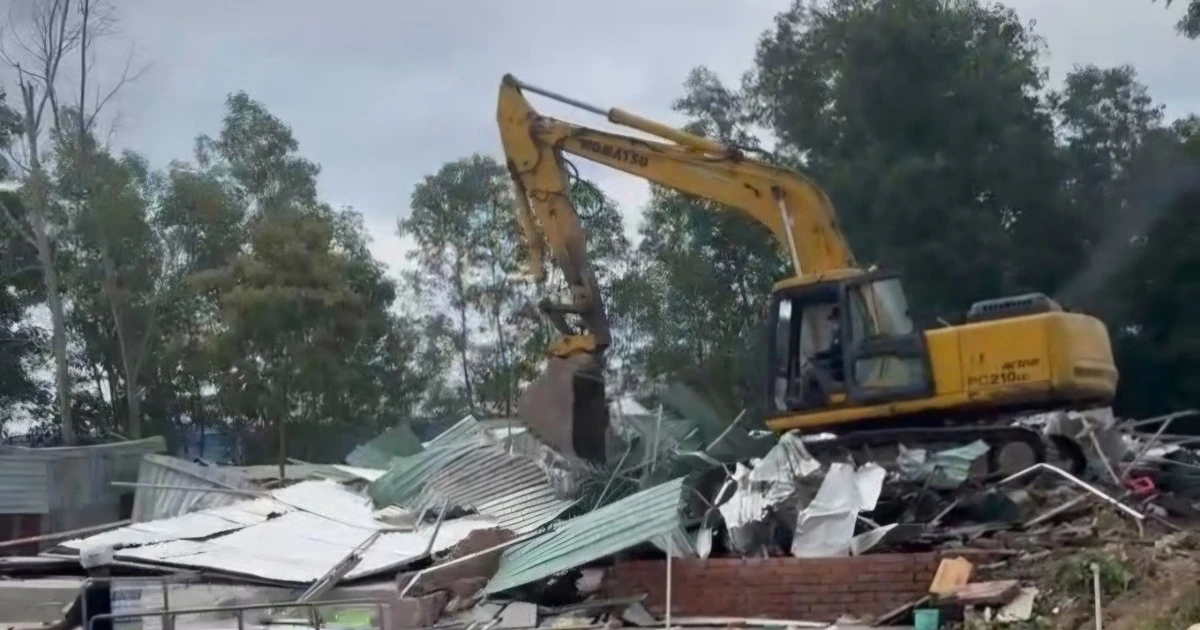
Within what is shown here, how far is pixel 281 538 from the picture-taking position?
15.5 metres

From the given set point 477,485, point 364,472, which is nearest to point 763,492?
point 477,485

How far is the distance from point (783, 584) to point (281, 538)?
5701 mm

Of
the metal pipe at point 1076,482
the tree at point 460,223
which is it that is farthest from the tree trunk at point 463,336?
the metal pipe at point 1076,482

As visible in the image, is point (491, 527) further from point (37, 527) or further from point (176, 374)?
point (176, 374)

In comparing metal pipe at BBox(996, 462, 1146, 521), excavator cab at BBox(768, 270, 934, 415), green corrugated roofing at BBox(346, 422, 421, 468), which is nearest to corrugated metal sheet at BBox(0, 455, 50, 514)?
green corrugated roofing at BBox(346, 422, 421, 468)

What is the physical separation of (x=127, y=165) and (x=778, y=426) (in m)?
25.7

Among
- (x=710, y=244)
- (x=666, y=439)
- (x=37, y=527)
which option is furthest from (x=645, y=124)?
(x=710, y=244)

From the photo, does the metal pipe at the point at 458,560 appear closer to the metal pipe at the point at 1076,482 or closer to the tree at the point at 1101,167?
the metal pipe at the point at 1076,482

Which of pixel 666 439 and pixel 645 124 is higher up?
pixel 645 124

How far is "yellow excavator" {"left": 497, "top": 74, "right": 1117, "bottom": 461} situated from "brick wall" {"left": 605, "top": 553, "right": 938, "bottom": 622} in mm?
2615

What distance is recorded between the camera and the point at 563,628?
1209cm

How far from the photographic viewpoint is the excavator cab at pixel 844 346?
14625mm

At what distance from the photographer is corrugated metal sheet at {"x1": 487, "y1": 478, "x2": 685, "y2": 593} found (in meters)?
12.9

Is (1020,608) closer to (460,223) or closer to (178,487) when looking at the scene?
(178,487)
